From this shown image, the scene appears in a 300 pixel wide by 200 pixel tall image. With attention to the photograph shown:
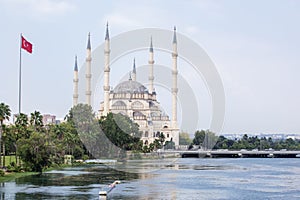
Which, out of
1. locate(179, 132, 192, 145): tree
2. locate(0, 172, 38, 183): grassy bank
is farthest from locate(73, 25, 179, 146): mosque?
locate(0, 172, 38, 183): grassy bank

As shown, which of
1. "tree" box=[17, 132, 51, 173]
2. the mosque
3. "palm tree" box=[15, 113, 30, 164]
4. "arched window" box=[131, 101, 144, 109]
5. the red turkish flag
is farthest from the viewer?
"arched window" box=[131, 101, 144, 109]

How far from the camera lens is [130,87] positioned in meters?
176

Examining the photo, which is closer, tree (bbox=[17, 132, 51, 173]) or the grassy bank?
the grassy bank

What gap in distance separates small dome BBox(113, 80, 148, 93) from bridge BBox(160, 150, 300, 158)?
3035 cm

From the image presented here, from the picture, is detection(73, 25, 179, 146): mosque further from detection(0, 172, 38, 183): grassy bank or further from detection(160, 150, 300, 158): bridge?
detection(0, 172, 38, 183): grassy bank

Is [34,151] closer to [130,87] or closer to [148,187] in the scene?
[148,187]

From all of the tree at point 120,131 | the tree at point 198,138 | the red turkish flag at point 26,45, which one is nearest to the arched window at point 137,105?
the tree at point 198,138

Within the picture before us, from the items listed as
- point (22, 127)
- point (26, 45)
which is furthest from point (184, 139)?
point (26, 45)

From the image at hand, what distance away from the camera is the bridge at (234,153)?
144462 mm

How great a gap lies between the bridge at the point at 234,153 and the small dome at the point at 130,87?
3035cm

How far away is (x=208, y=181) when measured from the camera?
211 ft

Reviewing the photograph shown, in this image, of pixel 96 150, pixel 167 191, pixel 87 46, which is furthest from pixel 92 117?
pixel 167 191

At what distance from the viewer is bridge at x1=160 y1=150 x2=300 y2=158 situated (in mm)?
144462

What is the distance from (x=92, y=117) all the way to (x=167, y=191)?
6223 cm
